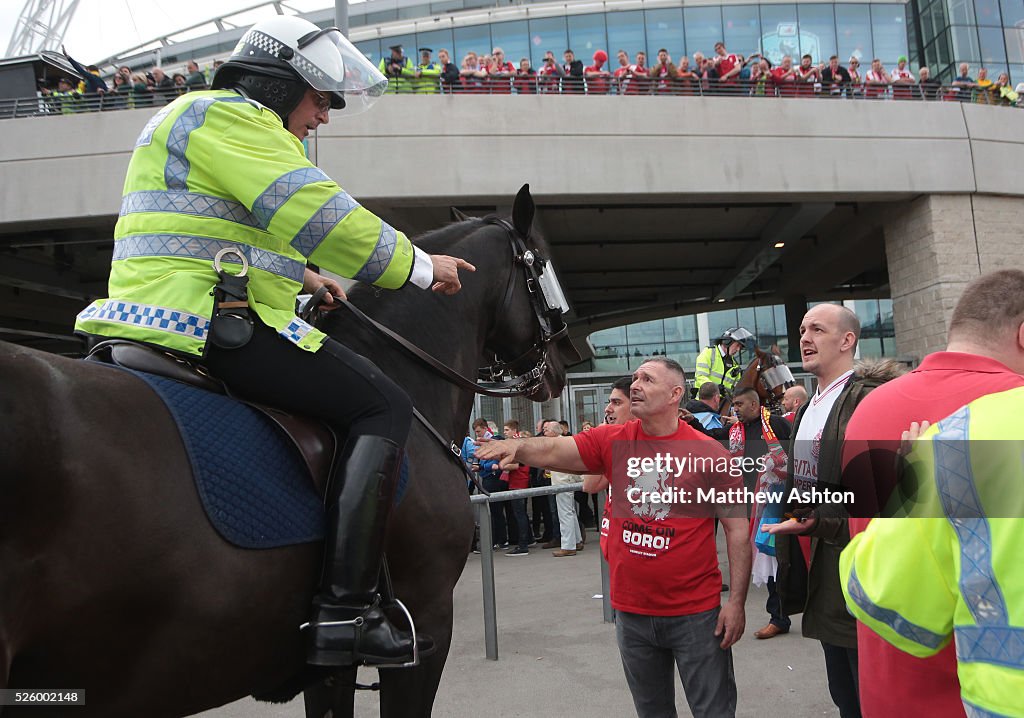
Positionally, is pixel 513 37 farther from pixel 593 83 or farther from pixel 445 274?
pixel 445 274

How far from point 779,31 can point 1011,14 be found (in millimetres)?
7784

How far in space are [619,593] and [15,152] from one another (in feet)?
57.3

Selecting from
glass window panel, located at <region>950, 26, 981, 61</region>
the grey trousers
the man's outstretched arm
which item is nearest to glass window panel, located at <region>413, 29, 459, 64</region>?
glass window panel, located at <region>950, 26, 981, 61</region>

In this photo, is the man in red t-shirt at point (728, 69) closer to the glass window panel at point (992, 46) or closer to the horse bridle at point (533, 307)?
the glass window panel at point (992, 46)

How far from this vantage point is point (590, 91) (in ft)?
55.3

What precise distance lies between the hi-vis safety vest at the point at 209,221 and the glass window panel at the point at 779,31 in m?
29.1

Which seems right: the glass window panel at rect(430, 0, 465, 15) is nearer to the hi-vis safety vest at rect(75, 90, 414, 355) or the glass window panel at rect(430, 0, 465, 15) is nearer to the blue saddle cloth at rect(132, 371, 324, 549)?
the hi-vis safety vest at rect(75, 90, 414, 355)

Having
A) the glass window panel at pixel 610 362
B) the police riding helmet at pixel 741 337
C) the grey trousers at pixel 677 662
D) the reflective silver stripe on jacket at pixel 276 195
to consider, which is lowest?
the grey trousers at pixel 677 662

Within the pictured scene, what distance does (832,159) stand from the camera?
16.8 meters

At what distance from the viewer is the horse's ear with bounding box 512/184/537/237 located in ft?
11.9

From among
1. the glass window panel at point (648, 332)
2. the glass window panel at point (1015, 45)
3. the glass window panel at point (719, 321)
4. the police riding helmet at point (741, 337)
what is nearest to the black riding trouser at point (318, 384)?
the police riding helmet at point (741, 337)

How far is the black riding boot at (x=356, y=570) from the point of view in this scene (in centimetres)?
203

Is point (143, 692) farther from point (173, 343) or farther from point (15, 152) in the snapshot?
point (15, 152)

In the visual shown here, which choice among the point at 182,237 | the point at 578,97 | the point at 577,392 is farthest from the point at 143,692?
the point at 577,392
